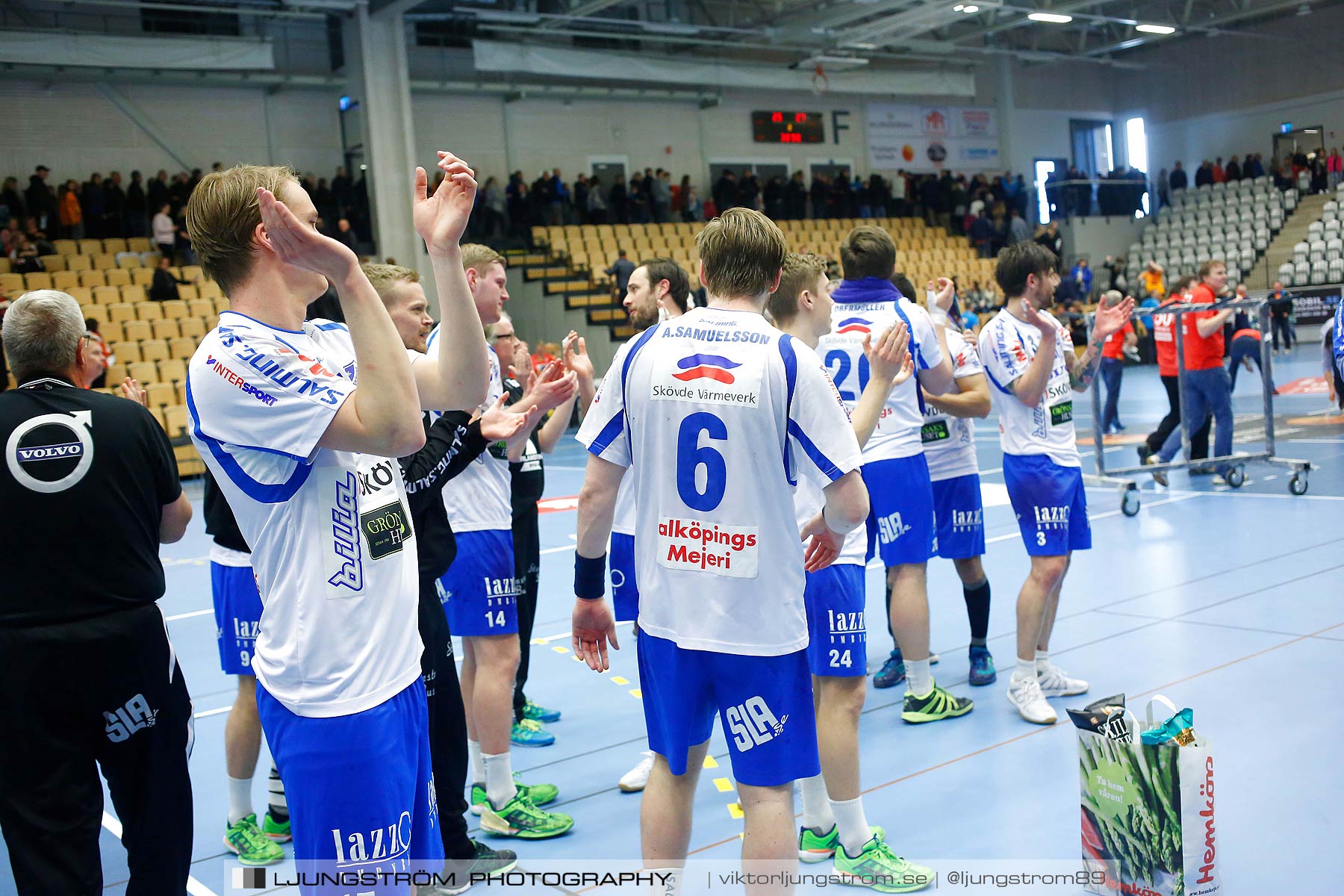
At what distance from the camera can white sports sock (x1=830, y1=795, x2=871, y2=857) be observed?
3.38 metres

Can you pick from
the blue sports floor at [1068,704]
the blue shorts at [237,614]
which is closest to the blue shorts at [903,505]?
the blue sports floor at [1068,704]

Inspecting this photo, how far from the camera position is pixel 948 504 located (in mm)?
5234

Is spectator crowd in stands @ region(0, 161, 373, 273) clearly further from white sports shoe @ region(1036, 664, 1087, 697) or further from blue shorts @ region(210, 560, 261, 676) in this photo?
white sports shoe @ region(1036, 664, 1087, 697)

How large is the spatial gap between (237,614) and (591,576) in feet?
5.33

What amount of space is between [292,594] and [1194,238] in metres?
30.5

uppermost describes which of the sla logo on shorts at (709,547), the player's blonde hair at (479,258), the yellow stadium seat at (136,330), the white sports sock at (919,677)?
the yellow stadium seat at (136,330)

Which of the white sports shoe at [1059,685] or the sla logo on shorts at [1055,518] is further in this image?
the white sports shoe at [1059,685]

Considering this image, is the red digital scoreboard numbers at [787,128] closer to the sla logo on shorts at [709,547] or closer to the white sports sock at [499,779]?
the white sports sock at [499,779]

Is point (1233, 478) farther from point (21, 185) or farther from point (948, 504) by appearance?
point (21, 185)

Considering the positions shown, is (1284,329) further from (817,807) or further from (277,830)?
(277,830)

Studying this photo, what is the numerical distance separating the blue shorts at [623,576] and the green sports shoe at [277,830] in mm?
1439

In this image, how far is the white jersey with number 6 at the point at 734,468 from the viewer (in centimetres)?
255

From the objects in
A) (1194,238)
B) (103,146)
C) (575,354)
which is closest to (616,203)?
(103,146)

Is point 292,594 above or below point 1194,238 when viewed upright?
below
